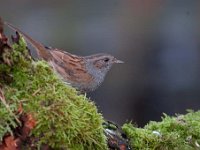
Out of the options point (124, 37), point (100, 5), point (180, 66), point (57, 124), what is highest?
point (100, 5)

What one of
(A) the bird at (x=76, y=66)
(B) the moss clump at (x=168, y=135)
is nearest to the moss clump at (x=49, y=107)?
(B) the moss clump at (x=168, y=135)

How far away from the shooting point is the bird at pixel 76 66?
5285 mm

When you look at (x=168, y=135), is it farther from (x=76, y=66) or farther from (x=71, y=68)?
(x=76, y=66)

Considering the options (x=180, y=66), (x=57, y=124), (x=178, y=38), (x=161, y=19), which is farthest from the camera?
(x=161, y=19)

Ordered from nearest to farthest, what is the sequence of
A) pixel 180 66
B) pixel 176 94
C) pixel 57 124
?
pixel 57 124 < pixel 176 94 < pixel 180 66

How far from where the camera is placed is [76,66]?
566cm

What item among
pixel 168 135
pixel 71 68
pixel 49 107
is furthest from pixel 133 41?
pixel 49 107

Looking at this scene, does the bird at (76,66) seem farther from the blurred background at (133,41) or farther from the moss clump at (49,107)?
the blurred background at (133,41)

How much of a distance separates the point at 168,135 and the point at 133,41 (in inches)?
321

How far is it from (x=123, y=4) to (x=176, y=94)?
3.65m

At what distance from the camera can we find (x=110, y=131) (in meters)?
3.54

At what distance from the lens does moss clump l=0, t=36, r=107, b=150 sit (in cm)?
290

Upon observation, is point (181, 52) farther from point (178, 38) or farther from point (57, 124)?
point (57, 124)

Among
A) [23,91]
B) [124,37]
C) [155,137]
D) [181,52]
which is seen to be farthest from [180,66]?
[23,91]
